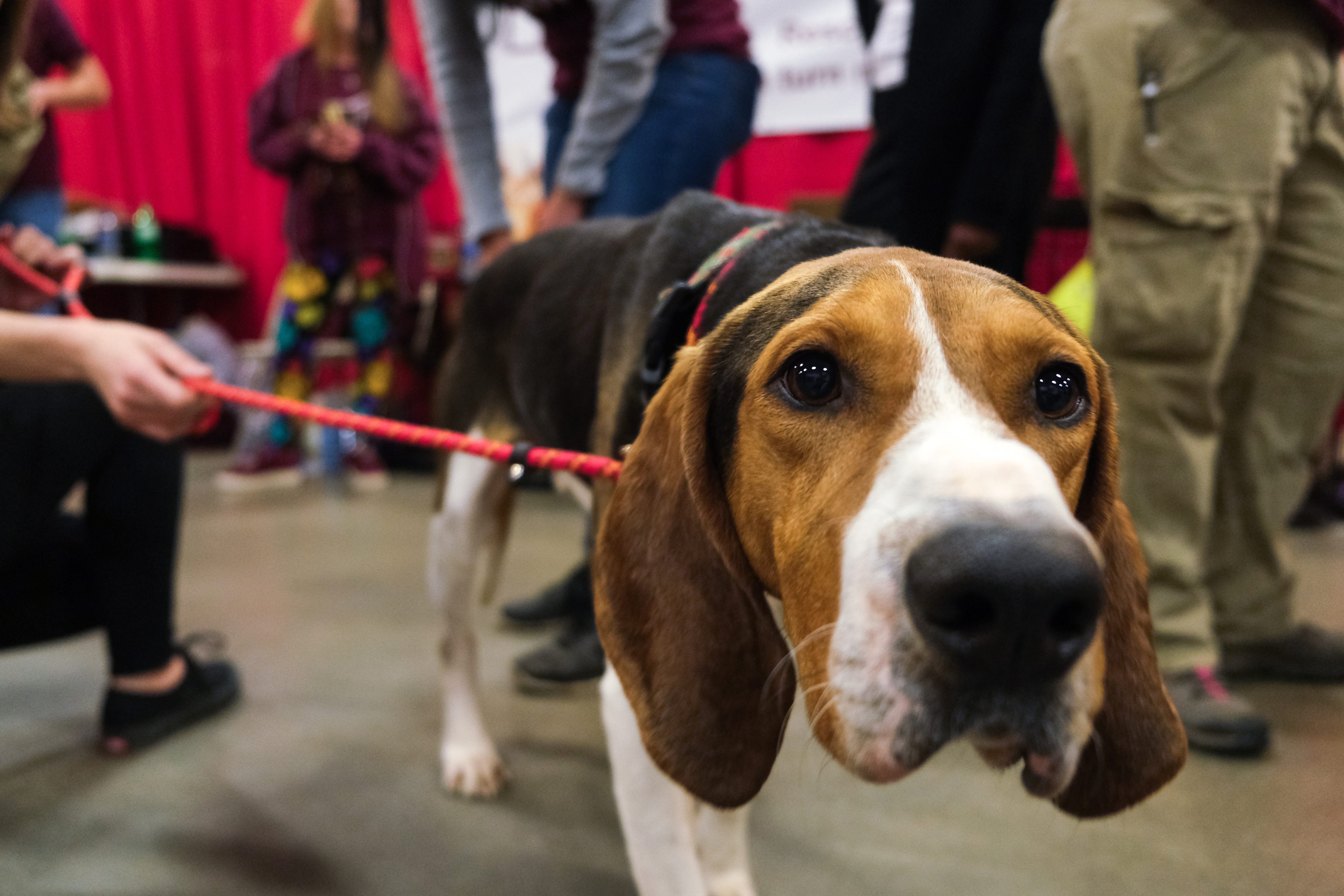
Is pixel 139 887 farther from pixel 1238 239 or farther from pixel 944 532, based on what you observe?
pixel 1238 239

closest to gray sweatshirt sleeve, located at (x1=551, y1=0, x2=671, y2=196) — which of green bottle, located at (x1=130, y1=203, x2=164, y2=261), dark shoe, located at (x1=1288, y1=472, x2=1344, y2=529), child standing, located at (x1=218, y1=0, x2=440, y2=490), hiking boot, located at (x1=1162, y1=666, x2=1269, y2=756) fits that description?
hiking boot, located at (x1=1162, y1=666, x2=1269, y2=756)

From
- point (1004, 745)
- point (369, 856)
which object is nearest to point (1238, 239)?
point (1004, 745)

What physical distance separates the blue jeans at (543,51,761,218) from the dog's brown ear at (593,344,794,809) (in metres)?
1.12

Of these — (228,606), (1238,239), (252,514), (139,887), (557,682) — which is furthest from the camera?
(252,514)

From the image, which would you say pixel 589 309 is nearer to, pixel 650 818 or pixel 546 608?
pixel 650 818

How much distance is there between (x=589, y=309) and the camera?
5.10 feet

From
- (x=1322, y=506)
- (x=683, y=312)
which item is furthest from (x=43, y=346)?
(x=1322, y=506)

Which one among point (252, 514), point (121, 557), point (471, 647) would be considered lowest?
point (252, 514)

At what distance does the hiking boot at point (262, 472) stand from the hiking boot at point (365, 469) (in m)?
0.29

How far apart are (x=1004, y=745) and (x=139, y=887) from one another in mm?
1524

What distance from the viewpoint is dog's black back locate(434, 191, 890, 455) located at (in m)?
1.21

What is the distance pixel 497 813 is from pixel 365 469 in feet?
12.3

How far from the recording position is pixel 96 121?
759 centimetres

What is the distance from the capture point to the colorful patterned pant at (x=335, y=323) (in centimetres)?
481
